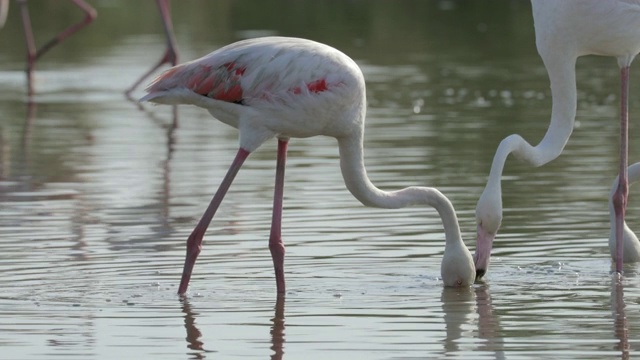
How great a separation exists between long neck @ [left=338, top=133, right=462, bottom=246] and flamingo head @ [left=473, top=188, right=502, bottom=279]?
0.12 meters

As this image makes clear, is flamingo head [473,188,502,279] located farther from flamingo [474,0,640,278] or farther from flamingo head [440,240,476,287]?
flamingo [474,0,640,278]

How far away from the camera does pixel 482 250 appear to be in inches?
323

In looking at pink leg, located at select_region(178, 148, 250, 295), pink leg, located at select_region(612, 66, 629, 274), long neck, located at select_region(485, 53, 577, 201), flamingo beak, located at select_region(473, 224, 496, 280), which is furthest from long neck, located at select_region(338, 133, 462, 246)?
pink leg, located at select_region(612, 66, 629, 274)

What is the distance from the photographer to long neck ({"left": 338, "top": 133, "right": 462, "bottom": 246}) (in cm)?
813

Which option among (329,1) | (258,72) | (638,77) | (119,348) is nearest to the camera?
(119,348)

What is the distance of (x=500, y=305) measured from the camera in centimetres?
771

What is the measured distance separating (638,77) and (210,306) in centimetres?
1275

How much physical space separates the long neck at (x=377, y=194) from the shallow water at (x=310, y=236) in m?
0.35

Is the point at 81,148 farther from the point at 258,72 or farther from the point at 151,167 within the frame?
the point at 258,72

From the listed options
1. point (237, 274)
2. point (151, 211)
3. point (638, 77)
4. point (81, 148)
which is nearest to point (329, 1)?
point (638, 77)

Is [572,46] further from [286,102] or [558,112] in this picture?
[286,102]

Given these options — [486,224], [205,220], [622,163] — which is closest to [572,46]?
[622,163]

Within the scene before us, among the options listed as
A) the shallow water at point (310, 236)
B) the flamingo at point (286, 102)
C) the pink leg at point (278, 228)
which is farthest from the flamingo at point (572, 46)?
the pink leg at point (278, 228)

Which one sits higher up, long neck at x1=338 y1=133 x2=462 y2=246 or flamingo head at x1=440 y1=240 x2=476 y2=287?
long neck at x1=338 y1=133 x2=462 y2=246
